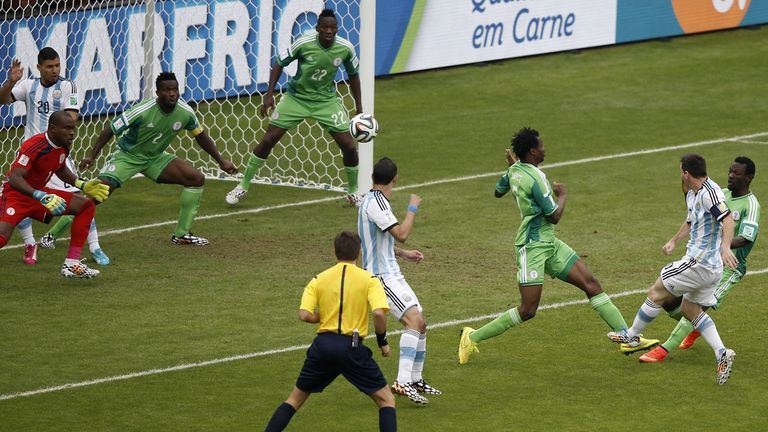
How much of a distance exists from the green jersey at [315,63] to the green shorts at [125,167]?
2.30 metres

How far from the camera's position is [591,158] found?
1961 cm

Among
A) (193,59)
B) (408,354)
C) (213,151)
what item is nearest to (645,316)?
(408,354)

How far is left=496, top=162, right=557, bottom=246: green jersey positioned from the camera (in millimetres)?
10891

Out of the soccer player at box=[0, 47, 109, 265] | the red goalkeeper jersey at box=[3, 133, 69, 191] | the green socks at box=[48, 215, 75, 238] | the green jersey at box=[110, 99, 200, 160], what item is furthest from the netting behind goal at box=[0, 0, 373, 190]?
the red goalkeeper jersey at box=[3, 133, 69, 191]

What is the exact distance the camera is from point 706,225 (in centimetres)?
1081

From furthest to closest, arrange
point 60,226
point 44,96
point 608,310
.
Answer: point 60,226 < point 44,96 < point 608,310

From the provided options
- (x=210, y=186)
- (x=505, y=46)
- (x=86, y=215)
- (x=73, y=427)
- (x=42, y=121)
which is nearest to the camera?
(x=73, y=427)

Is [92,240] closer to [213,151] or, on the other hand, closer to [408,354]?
[213,151]

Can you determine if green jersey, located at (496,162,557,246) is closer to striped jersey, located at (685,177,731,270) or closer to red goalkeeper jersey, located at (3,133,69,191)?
striped jersey, located at (685,177,731,270)

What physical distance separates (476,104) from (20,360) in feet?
42.1

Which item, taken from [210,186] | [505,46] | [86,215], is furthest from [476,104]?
[86,215]

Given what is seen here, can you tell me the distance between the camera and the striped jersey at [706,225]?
10.7 meters

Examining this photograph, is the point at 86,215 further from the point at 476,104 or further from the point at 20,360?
the point at 476,104

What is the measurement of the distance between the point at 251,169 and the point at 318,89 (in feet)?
4.30
